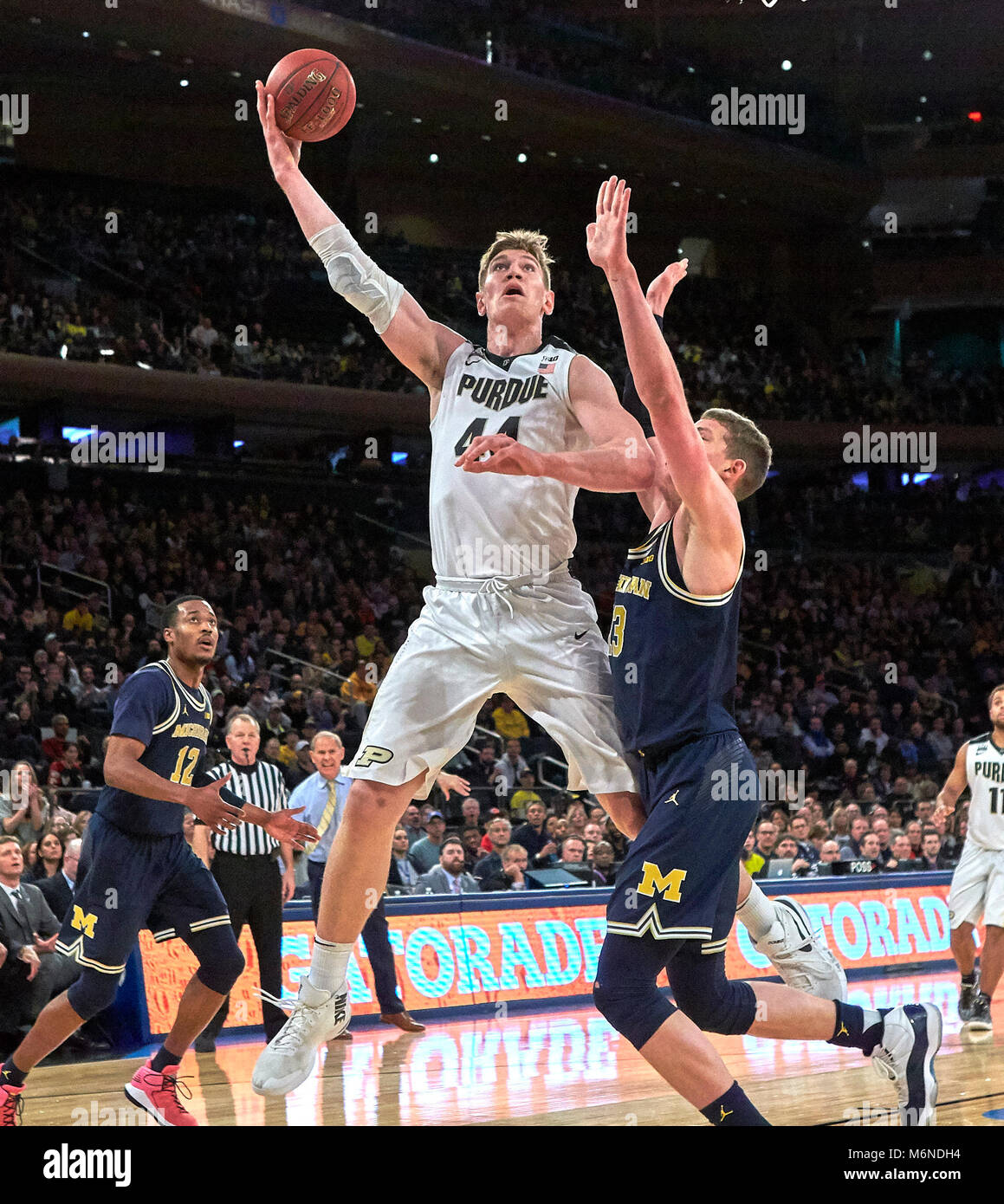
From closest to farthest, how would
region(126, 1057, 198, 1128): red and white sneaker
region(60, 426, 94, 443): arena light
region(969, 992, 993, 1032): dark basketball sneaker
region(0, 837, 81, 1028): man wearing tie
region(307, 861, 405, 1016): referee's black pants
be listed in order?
region(126, 1057, 198, 1128): red and white sneaker → region(0, 837, 81, 1028): man wearing tie → region(969, 992, 993, 1032): dark basketball sneaker → region(307, 861, 405, 1016): referee's black pants → region(60, 426, 94, 443): arena light

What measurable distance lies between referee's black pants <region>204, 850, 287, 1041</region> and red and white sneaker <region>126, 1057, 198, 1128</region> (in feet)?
8.98

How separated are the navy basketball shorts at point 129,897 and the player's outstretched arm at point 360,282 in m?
2.59

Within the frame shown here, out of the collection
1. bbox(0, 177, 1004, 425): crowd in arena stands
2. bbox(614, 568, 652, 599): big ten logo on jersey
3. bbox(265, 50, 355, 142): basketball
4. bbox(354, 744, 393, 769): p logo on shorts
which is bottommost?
bbox(354, 744, 393, 769): p logo on shorts

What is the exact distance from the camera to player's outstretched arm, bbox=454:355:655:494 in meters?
4.32

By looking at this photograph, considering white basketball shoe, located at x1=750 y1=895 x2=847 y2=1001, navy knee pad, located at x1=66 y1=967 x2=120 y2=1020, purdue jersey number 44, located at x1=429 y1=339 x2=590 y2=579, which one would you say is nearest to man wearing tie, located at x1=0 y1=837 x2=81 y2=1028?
navy knee pad, located at x1=66 y1=967 x2=120 y2=1020

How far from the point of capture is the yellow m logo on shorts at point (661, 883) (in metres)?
4.34

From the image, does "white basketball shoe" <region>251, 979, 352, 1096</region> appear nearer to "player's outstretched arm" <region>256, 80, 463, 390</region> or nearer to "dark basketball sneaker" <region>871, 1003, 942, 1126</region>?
"dark basketball sneaker" <region>871, 1003, 942, 1126</region>

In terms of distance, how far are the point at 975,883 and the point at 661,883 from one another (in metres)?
6.21

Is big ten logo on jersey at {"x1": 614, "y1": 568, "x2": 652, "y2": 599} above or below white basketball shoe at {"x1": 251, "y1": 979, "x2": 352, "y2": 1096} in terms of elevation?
above

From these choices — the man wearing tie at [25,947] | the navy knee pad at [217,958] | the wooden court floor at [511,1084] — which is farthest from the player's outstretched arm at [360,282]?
the man wearing tie at [25,947]

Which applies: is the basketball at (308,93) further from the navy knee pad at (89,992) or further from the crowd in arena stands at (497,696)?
the crowd in arena stands at (497,696)

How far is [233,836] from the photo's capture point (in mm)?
9125

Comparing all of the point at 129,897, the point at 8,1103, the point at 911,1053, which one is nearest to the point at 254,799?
the point at 129,897
